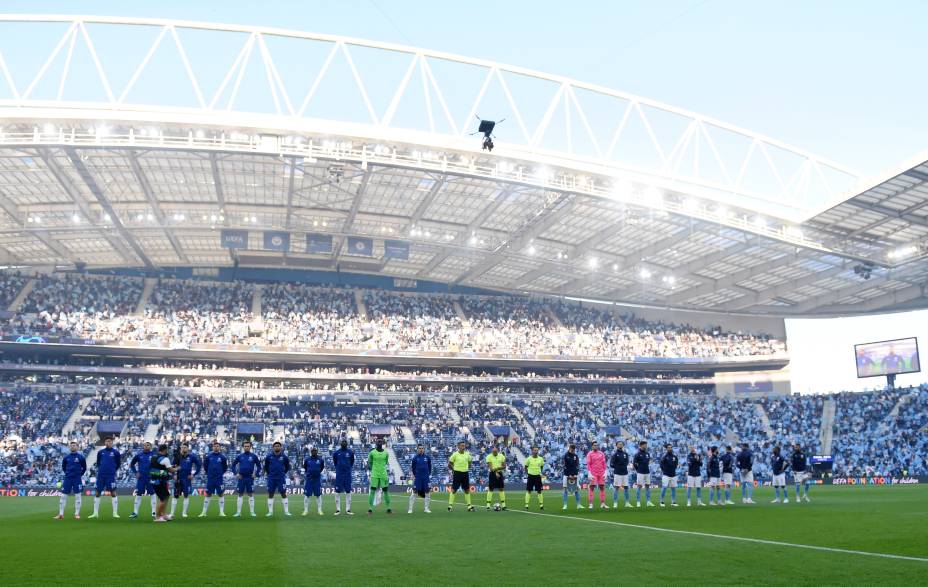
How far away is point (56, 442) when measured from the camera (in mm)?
47375

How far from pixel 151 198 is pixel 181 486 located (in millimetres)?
33662

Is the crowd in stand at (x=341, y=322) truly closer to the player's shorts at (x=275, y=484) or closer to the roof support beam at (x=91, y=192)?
the roof support beam at (x=91, y=192)

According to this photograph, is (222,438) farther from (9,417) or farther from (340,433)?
(9,417)

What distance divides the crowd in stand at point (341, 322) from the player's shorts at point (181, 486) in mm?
38936

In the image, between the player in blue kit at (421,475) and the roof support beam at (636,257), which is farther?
the roof support beam at (636,257)

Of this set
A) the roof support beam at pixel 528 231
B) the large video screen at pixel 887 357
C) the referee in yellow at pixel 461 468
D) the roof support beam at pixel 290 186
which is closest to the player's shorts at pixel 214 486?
the referee in yellow at pixel 461 468

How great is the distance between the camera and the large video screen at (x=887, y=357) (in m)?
63.8

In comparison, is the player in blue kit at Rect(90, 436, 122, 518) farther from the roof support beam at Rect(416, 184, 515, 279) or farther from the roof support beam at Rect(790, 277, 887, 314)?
the roof support beam at Rect(790, 277, 887, 314)

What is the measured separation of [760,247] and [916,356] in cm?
2054

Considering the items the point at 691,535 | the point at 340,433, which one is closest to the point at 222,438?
the point at 340,433

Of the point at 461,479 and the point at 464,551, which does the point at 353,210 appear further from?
the point at 464,551

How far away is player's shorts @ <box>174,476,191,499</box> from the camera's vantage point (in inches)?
783

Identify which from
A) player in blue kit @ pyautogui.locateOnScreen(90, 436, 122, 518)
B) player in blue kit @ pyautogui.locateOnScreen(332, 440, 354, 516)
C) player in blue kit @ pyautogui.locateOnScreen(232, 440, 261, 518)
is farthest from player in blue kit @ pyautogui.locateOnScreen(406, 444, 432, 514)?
player in blue kit @ pyautogui.locateOnScreen(90, 436, 122, 518)

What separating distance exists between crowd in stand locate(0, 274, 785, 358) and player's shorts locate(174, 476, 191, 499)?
38.9 metres
